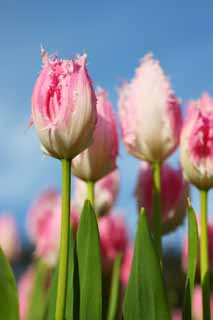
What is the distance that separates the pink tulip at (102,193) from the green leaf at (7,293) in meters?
0.61

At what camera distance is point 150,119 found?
1.02 m

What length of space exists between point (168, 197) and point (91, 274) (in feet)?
1.28

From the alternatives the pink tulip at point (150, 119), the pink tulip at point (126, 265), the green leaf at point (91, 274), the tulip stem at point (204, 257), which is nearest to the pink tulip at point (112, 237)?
the pink tulip at point (126, 265)

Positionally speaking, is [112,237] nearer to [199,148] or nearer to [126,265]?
[126,265]

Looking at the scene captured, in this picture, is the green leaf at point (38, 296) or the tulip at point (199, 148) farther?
the green leaf at point (38, 296)

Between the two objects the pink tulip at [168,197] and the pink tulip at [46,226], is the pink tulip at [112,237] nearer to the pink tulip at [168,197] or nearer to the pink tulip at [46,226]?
the pink tulip at [46,226]

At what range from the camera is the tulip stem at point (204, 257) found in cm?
84

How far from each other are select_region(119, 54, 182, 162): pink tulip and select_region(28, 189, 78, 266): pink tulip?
0.46 metres

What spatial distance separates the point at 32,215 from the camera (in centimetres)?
198

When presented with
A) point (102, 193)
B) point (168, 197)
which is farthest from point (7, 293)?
point (102, 193)

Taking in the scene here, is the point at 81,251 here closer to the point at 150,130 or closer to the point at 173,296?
the point at 150,130

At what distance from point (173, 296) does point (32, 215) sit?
0.81 meters

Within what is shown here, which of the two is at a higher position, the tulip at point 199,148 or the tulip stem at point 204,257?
the tulip at point 199,148

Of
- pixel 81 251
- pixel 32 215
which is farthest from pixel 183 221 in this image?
pixel 32 215
